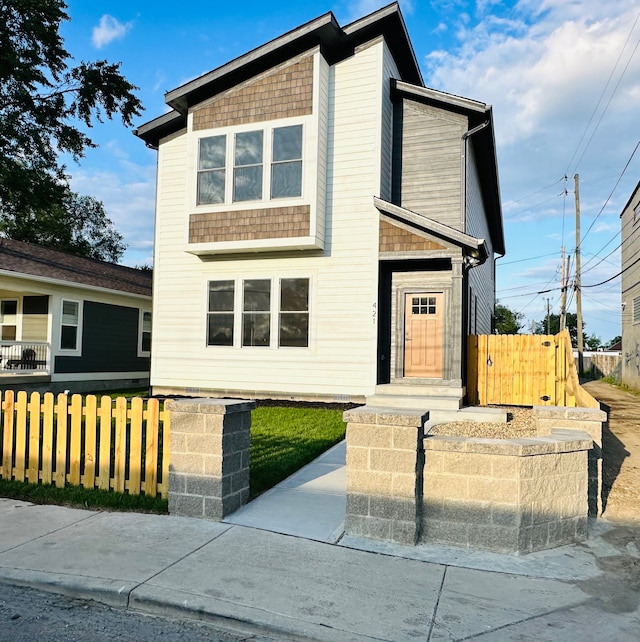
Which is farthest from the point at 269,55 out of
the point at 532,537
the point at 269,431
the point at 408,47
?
the point at 532,537

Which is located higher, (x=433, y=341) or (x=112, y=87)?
(x=112, y=87)

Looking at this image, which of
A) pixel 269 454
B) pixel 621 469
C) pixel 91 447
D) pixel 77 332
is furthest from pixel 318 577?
pixel 77 332

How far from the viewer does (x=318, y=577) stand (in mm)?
3816

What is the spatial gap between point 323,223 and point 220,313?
3580mm

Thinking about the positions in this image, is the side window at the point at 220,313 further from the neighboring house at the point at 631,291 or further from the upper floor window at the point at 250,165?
the neighboring house at the point at 631,291

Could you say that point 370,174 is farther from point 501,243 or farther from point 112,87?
point 501,243

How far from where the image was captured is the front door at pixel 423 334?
1248cm

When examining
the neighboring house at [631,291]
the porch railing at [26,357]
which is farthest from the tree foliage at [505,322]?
the porch railing at [26,357]

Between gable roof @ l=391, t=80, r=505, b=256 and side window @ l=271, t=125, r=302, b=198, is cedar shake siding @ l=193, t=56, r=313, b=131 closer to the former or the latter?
side window @ l=271, t=125, r=302, b=198

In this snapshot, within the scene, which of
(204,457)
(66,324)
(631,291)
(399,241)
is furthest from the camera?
(631,291)

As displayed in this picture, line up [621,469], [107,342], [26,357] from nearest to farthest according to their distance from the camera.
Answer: [621,469], [26,357], [107,342]

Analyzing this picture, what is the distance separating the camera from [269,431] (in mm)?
9266

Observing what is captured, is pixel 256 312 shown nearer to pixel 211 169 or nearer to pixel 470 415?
pixel 211 169

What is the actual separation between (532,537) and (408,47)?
1279 cm
